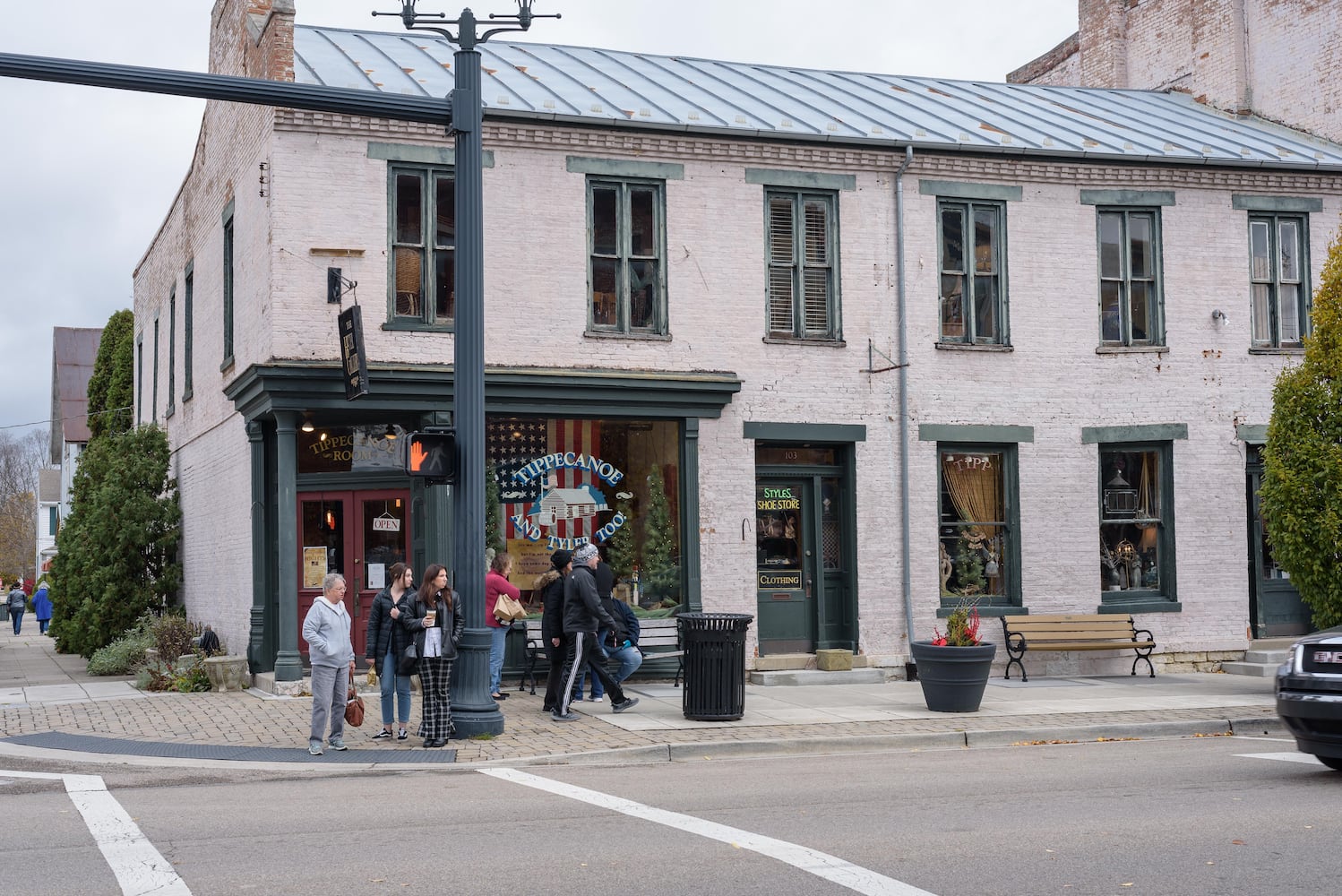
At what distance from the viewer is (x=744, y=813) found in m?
9.30

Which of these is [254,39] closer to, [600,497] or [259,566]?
[259,566]

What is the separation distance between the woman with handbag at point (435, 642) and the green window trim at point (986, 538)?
804cm

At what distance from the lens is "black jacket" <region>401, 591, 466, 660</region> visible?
12.9 m

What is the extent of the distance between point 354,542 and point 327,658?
6.21 meters

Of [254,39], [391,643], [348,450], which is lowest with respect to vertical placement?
[391,643]

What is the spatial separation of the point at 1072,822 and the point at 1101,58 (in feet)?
70.2

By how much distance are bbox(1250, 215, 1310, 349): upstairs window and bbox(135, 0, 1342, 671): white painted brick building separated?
6 cm

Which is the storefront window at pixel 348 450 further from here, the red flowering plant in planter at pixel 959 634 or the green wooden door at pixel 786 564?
the red flowering plant in planter at pixel 959 634

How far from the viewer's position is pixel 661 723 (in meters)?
14.0

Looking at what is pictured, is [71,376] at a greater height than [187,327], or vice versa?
[71,376]

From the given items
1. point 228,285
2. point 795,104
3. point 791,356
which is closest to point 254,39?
point 228,285

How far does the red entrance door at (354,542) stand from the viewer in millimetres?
18172

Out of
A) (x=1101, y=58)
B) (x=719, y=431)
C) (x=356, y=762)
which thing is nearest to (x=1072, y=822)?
(x=356, y=762)

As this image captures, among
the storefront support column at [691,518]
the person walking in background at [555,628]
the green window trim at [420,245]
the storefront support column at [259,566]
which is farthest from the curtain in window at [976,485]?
the storefront support column at [259,566]
